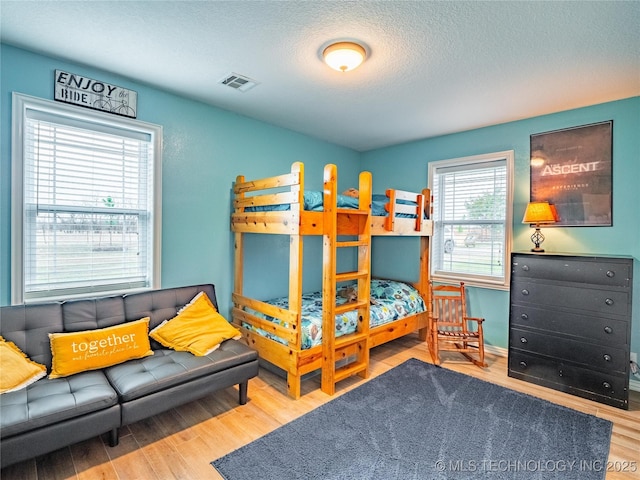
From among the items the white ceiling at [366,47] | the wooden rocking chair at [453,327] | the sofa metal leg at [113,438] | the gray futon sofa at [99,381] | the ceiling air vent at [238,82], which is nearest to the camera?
the gray futon sofa at [99,381]

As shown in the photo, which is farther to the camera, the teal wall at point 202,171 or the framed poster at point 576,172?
the framed poster at point 576,172

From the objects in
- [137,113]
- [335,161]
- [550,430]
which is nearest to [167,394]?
[137,113]

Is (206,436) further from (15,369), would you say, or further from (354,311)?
(354,311)

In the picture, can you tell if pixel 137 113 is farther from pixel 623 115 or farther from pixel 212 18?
pixel 623 115

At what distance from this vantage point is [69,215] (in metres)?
2.51

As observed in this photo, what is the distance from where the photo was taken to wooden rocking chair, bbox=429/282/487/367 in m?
3.39

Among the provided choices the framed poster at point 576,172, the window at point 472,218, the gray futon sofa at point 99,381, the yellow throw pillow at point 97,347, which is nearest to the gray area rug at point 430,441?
the gray futon sofa at point 99,381

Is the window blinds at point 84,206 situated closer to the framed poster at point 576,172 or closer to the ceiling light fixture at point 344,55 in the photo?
the ceiling light fixture at point 344,55

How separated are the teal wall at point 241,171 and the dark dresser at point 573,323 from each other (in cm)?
50

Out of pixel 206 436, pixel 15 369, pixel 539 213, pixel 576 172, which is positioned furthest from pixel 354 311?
pixel 576 172

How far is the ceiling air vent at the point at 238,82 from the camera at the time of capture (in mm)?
2617

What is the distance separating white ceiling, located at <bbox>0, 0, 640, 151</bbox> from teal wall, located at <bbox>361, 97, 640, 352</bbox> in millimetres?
173

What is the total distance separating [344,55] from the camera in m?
2.13

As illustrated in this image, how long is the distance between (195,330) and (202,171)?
5.08 ft
